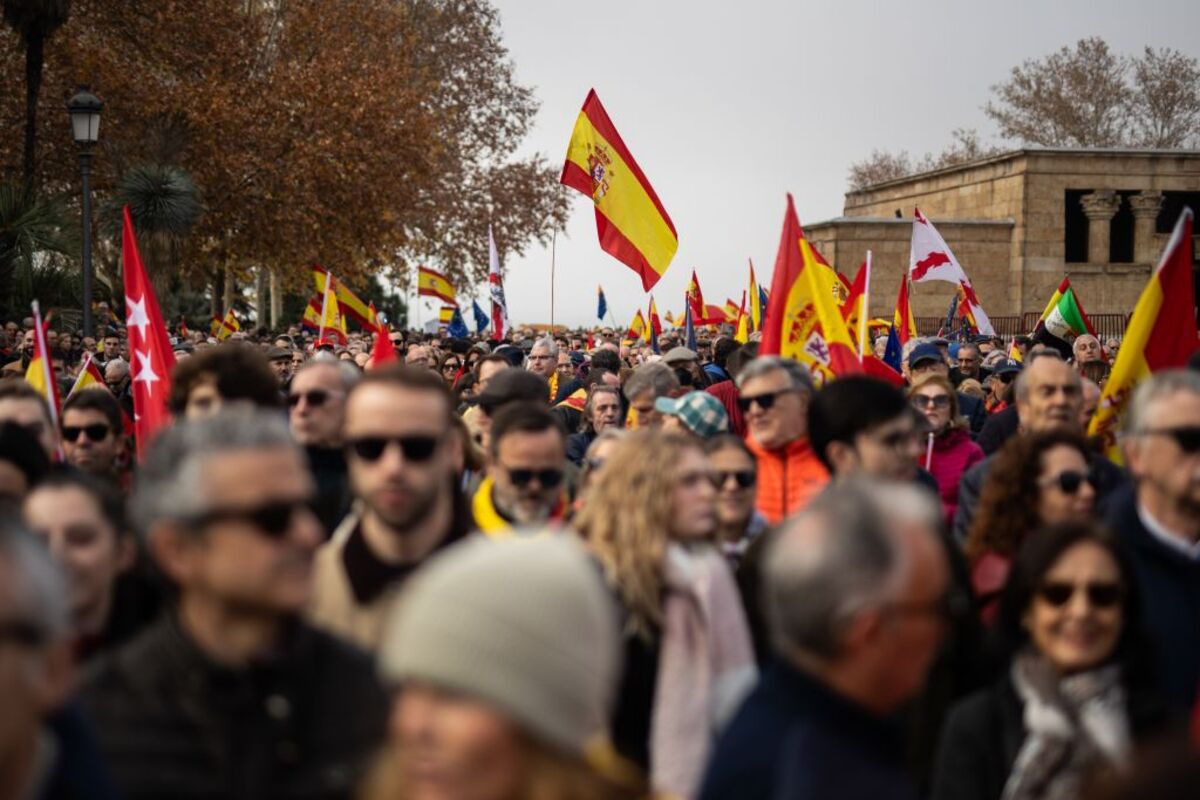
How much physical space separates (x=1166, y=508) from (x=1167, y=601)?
363 mm

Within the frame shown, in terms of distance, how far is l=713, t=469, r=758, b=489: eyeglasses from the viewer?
584 cm

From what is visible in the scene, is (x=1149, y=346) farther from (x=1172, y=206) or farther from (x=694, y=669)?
(x=1172, y=206)

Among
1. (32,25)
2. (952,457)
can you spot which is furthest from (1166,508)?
(32,25)

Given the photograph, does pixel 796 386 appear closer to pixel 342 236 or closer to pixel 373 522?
pixel 373 522

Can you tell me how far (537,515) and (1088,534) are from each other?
1907 mm

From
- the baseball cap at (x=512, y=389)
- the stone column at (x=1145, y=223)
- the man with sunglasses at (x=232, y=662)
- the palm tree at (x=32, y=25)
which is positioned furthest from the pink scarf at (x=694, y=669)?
the stone column at (x=1145, y=223)

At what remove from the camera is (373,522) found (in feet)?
14.5

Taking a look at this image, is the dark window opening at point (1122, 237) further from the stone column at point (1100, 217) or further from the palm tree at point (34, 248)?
the palm tree at point (34, 248)

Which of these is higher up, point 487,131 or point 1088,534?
point 487,131

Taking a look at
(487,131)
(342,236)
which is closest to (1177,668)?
(342,236)

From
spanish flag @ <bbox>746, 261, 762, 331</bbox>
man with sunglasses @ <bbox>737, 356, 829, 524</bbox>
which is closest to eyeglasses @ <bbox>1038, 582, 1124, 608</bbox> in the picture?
man with sunglasses @ <bbox>737, 356, 829, 524</bbox>

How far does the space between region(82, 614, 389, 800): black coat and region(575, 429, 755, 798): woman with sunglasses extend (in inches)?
45.8

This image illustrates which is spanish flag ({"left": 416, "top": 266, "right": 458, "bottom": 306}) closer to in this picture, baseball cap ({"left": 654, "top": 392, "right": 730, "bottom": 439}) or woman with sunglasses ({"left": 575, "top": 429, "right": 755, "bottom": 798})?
baseball cap ({"left": 654, "top": 392, "right": 730, "bottom": 439})

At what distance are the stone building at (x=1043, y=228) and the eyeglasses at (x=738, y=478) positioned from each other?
35.5 meters
